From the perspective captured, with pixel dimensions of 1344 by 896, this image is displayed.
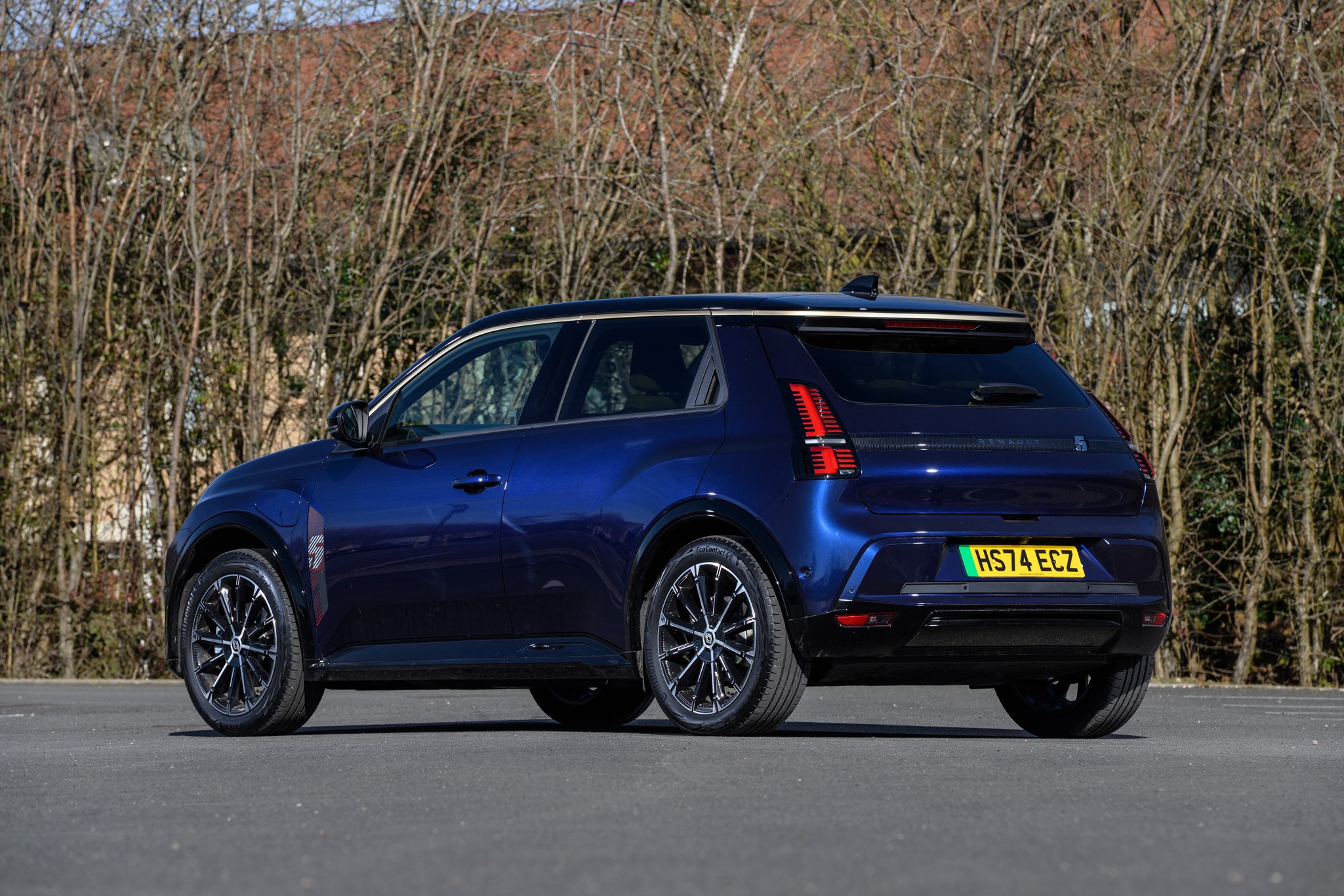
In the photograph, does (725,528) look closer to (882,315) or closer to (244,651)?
(882,315)

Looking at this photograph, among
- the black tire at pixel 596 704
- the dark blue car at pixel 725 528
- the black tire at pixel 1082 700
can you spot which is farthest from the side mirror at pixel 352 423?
the black tire at pixel 1082 700

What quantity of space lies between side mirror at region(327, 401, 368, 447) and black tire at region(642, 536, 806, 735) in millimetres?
1738

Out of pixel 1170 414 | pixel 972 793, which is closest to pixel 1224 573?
pixel 1170 414

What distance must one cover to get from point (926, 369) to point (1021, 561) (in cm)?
87

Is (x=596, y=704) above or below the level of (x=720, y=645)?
below

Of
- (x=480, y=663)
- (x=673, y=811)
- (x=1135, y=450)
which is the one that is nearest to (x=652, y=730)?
(x=480, y=663)

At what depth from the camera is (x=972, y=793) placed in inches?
264

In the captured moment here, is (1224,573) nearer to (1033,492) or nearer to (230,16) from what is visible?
(1033,492)

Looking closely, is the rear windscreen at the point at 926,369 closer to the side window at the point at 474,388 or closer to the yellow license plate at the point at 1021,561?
the yellow license plate at the point at 1021,561

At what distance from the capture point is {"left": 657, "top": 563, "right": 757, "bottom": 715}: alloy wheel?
8.38 metres

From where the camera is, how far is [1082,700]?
9180 millimetres

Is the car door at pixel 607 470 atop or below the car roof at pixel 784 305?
below

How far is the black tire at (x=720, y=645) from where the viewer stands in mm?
8227

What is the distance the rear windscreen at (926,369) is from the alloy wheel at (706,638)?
0.89 metres
